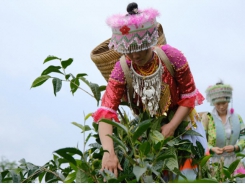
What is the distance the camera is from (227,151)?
14.0 feet

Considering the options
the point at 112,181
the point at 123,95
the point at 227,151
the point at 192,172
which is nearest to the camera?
the point at 112,181

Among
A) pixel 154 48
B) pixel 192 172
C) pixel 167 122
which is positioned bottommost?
pixel 192 172

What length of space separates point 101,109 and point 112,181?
0.68 metres

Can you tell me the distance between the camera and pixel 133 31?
2.21m

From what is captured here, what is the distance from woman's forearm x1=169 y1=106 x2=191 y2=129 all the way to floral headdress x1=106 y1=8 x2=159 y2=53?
34 centimetres

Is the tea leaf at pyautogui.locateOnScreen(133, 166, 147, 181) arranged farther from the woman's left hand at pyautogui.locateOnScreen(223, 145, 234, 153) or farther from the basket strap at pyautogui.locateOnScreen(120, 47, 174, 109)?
the woman's left hand at pyautogui.locateOnScreen(223, 145, 234, 153)

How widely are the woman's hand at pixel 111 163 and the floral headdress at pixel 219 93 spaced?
8.41 feet

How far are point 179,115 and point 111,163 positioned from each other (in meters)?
0.49

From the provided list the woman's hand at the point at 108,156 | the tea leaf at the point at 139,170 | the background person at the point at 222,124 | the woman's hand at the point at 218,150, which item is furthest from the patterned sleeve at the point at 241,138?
the tea leaf at the point at 139,170

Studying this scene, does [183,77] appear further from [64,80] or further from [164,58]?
[64,80]

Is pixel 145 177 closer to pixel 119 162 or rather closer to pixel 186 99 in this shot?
pixel 119 162

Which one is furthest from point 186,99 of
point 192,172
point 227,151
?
point 227,151

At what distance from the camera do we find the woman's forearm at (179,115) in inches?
89.9

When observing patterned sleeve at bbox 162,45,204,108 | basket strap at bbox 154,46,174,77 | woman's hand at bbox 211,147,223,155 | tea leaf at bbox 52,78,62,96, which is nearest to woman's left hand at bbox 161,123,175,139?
patterned sleeve at bbox 162,45,204,108
